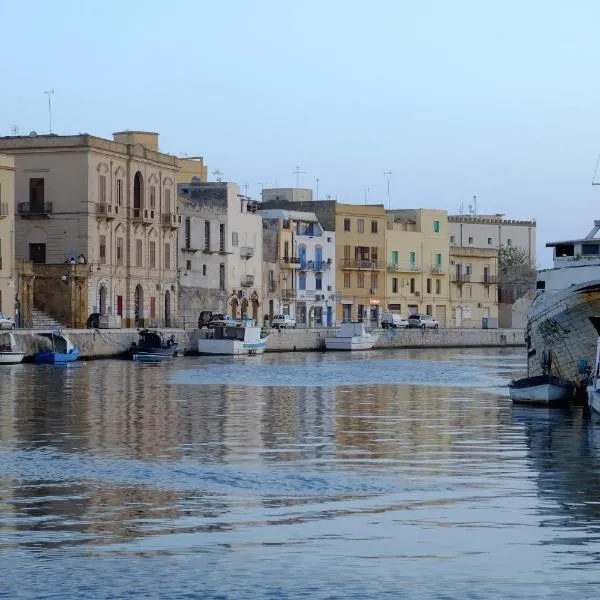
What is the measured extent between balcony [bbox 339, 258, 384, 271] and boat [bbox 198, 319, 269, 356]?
3343 centimetres

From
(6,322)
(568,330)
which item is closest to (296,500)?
(568,330)

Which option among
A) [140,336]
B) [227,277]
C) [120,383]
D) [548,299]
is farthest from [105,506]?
[227,277]

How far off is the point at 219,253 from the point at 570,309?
221ft

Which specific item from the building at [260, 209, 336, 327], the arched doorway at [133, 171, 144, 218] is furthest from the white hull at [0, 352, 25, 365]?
the building at [260, 209, 336, 327]

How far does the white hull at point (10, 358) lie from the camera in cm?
7500

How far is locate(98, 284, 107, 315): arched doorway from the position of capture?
94.1 metres

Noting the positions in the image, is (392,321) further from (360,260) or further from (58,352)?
(58,352)

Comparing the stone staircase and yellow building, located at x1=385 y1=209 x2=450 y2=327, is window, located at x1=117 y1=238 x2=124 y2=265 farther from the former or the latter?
yellow building, located at x1=385 y1=209 x2=450 y2=327

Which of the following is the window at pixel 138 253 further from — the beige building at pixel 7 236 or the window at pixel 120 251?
the beige building at pixel 7 236

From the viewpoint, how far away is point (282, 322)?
4432 inches

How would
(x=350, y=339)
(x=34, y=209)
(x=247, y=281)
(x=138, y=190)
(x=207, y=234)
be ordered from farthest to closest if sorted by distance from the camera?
(x=247, y=281), (x=207, y=234), (x=350, y=339), (x=138, y=190), (x=34, y=209)

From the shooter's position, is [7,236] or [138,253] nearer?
[7,236]

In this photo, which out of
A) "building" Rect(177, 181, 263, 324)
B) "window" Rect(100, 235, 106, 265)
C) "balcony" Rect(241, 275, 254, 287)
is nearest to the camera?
"window" Rect(100, 235, 106, 265)

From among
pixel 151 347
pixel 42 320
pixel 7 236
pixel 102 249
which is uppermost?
pixel 7 236
